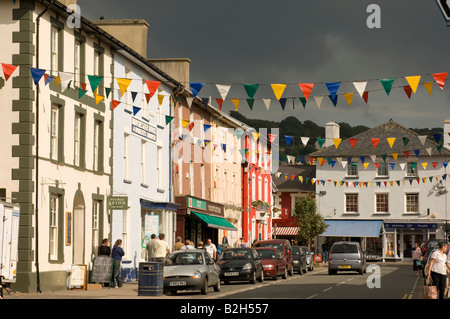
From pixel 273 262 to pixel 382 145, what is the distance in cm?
4206

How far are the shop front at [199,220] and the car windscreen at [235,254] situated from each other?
8490 mm

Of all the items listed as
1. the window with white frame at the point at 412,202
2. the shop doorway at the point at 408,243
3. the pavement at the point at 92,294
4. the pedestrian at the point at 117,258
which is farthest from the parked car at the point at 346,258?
the window with white frame at the point at 412,202

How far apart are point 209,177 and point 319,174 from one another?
95.5 feet

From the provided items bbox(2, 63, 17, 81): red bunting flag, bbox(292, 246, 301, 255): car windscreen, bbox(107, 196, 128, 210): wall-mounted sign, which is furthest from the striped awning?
bbox(2, 63, 17, 81): red bunting flag

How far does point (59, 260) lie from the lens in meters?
28.5

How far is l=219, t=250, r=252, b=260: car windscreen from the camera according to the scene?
34.9 metres

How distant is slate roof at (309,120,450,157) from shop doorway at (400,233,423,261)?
7.06 metres

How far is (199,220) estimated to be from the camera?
4844cm

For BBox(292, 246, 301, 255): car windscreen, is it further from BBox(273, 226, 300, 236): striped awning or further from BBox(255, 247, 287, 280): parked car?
BBox(273, 226, 300, 236): striped awning

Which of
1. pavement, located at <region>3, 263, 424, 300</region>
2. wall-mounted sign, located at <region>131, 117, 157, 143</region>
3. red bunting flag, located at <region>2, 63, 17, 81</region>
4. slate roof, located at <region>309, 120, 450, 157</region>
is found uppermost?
slate roof, located at <region>309, 120, 450, 157</region>

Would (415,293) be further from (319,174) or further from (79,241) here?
(319,174)

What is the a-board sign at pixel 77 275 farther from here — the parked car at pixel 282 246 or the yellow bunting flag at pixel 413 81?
the parked car at pixel 282 246

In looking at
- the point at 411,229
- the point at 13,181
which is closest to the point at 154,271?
the point at 13,181

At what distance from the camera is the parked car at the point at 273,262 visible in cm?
3812
